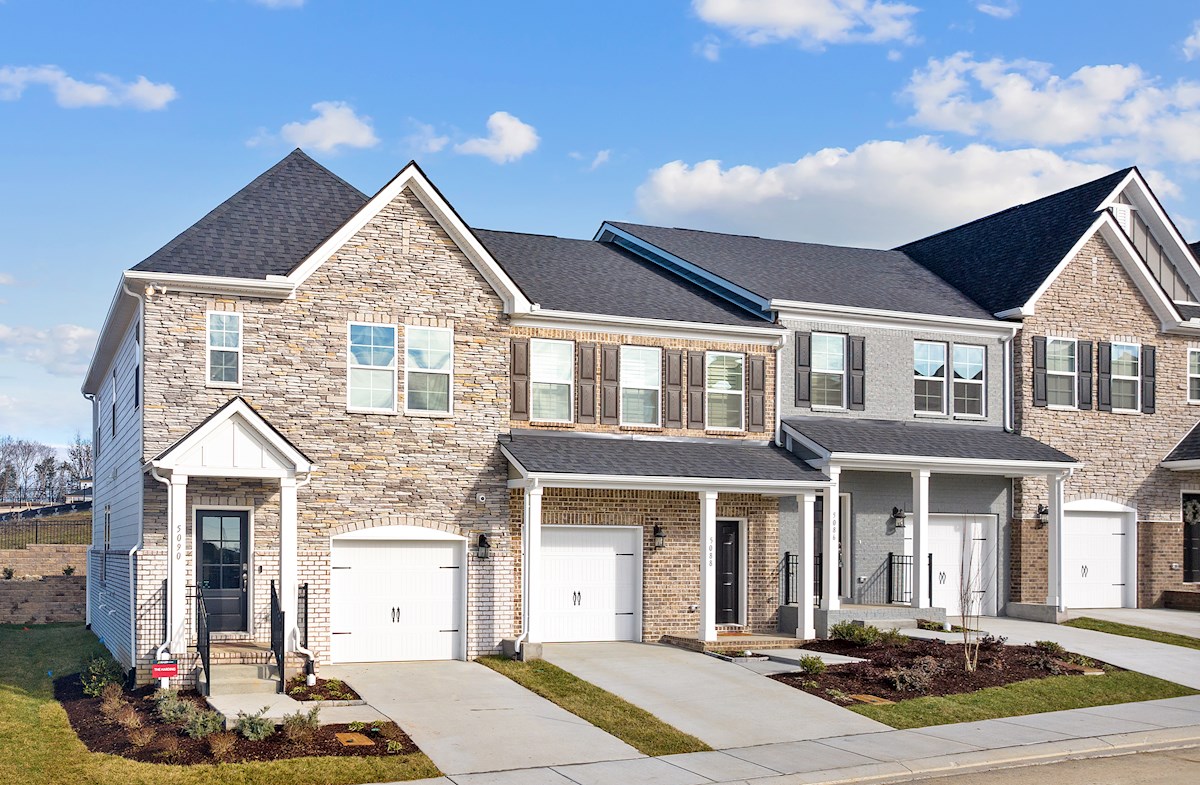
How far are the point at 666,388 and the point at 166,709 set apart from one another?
1106cm

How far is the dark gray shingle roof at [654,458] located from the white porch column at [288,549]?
3930 mm

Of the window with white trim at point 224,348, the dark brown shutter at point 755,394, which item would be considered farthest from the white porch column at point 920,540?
the window with white trim at point 224,348

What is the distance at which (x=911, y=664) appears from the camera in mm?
18859

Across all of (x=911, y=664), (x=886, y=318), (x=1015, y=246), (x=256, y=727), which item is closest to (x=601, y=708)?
(x=256, y=727)

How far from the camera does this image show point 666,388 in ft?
74.5

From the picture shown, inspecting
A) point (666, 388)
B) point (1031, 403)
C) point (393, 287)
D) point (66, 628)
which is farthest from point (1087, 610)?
point (66, 628)

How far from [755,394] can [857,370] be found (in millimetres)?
2633

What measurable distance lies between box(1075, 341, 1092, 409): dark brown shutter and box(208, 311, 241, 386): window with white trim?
1820 centimetres

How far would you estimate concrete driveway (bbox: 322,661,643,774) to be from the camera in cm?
1391

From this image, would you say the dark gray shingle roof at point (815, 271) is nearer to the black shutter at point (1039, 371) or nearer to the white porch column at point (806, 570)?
the black shutter at point (1039, 371)

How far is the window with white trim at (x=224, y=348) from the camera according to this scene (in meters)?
18.9

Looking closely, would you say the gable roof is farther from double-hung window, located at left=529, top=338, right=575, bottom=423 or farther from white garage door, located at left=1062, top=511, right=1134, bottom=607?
double-hung window, located at left=529, top=338, right=575, bottom=423

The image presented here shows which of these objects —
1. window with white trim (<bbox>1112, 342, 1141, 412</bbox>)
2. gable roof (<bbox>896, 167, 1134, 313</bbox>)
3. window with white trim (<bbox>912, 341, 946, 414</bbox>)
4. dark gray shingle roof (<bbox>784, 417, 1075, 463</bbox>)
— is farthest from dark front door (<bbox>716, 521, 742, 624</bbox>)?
window with white trim (<bbox>1112, 342, 1141, 412</bbox>)

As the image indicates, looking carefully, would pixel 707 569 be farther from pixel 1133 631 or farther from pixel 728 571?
pixel 1133 631
